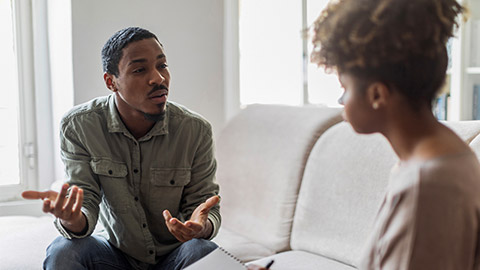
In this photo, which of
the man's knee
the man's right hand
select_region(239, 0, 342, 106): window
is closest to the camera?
the man's right hand

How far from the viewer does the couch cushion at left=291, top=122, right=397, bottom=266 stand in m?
1.60

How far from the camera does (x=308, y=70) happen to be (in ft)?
9.99

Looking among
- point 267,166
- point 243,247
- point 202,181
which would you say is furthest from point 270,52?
point 202,181

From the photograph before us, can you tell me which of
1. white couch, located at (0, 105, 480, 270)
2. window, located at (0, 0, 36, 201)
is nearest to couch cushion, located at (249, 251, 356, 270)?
white couch, located at (0, 105, 480, 270)

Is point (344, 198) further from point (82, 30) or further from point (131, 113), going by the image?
point (82, 30)

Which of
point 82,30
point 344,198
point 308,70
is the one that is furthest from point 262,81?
point 344,198

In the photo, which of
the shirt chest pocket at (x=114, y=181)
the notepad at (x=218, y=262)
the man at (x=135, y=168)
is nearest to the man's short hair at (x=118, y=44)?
the man at (x=135, y=168)

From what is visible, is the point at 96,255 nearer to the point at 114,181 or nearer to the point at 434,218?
the point at 114,181

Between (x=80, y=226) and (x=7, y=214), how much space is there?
1.30 meters

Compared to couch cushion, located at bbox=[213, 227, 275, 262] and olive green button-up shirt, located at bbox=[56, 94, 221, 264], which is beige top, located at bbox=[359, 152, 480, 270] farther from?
couch cushion, located at bbox=[213, 227, 275, 262]

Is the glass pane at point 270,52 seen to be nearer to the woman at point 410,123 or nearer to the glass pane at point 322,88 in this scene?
the glass pane at point 322,88

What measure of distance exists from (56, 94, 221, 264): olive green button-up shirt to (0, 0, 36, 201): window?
3.69 ft

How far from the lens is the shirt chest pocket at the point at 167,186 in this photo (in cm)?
153

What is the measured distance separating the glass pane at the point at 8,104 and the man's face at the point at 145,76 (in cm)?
130
